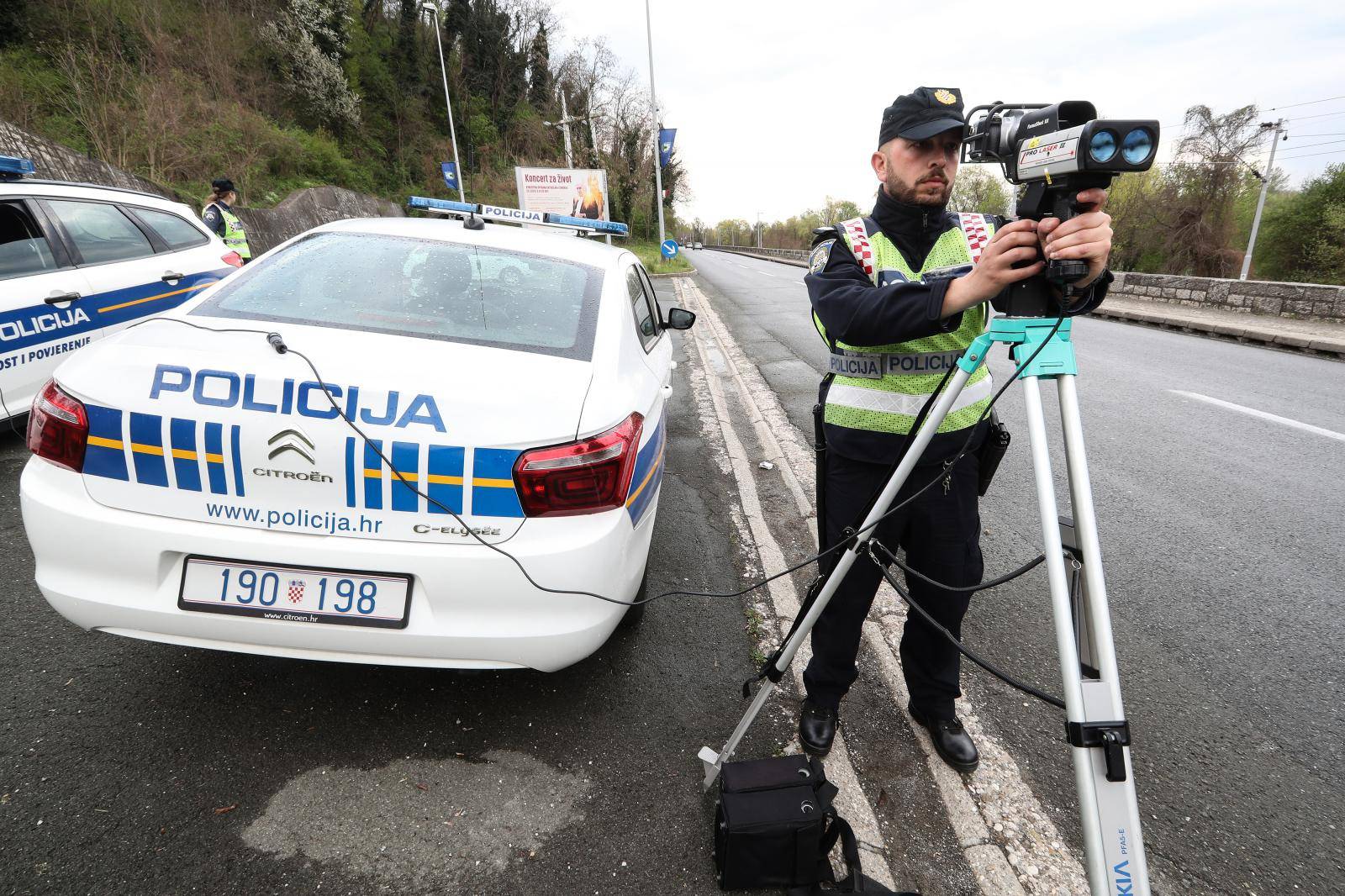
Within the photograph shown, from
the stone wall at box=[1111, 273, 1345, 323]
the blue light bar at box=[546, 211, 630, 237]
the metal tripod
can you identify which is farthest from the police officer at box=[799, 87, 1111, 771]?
the stone wall at box=[1111, 273, 1345, 323]

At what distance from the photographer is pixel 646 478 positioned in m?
2.17

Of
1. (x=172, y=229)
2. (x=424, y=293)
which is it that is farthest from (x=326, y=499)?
(x=172, y=229)

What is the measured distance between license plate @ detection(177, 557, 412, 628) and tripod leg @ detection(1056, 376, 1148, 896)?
5.12 feet

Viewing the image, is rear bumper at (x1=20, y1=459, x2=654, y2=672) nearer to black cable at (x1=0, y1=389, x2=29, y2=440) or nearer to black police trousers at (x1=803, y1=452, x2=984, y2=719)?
black police trousers at (x1=803, y1=452, x2=984, y2=719)

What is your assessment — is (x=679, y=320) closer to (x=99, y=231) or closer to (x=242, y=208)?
(x=99, y=231)

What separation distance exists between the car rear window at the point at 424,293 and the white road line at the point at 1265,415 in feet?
20.6

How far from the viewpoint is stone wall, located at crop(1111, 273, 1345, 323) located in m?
11.8

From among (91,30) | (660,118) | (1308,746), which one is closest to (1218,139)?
(660,118)

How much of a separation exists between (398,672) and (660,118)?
50.3 meters

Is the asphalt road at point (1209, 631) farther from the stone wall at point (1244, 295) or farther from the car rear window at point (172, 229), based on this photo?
the stone wall at point (1244, 295)

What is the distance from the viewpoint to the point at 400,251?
2.53 m

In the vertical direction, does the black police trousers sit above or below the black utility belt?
below

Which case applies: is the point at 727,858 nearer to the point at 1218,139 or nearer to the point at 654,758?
the point at 654,758

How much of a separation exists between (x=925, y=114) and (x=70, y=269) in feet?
17.1
